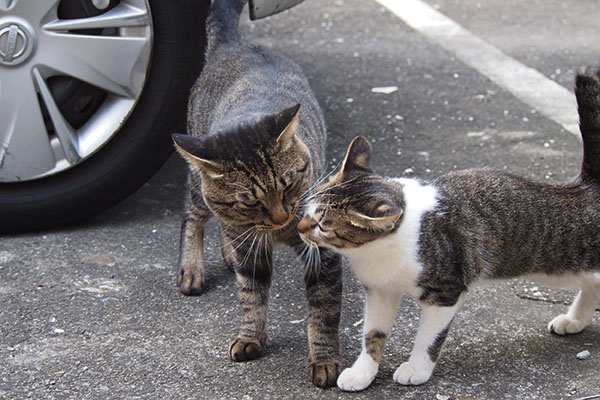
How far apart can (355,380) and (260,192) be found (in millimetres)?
807

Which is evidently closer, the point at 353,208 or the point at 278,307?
the point at 353,208

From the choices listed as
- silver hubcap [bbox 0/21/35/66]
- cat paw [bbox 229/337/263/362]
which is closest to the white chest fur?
cat paw [bbox 229/337/263/362]

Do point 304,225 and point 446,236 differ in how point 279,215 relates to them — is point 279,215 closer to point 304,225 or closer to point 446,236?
point 304,225

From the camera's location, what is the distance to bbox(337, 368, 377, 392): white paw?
275 cm

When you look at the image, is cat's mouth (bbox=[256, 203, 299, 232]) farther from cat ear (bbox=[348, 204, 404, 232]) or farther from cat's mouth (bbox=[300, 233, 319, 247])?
cat ear (bbox=[348, 204, 404, 232])

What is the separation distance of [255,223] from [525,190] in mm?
1109

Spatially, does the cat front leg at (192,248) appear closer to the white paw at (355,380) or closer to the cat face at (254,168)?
the cat face at (254,168)

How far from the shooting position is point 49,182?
150 inches

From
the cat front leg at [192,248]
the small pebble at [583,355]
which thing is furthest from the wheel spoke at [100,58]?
the small pebble at [583,355]

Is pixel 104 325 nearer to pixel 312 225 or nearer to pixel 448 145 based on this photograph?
pixel 312 225

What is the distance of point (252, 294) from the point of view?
3113 millimetres

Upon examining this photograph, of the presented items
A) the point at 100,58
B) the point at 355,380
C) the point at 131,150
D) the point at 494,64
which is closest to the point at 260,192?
the point at 355,380

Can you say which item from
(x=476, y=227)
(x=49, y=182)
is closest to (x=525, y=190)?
(x=476, y=227)

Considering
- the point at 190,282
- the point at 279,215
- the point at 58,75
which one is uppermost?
the point at 58,75
